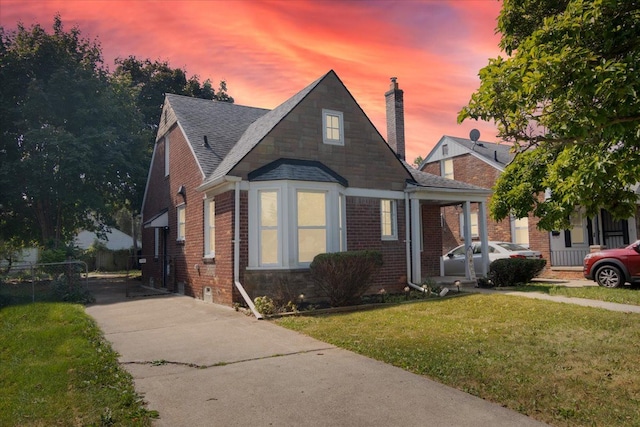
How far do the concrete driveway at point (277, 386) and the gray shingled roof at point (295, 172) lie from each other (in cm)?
449

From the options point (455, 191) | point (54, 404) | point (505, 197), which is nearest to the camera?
point (54, 404)

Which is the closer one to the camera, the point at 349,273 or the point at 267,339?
the point at 267,339

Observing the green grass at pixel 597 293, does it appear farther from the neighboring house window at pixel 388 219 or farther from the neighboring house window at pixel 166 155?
the neighboring house window at pixel 166 155

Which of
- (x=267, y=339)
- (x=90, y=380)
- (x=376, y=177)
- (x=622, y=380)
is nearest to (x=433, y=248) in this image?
(x=376, y=177)

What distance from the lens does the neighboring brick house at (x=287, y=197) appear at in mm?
11781

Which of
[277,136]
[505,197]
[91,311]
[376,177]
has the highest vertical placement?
[277,136]

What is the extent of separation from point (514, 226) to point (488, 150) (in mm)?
6047

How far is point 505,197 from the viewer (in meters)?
8.90

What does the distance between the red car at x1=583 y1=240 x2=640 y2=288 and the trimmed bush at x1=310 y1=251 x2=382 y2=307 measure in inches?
317

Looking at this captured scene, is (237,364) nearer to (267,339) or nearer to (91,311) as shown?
(267,339)

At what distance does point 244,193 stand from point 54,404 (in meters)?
7.61

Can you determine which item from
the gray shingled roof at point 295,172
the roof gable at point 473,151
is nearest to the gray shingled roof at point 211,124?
the gray shingled roof at point 295,172

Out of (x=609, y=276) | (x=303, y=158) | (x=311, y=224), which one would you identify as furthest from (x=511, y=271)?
(x=303, y=158)

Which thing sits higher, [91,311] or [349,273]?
[349,273]
